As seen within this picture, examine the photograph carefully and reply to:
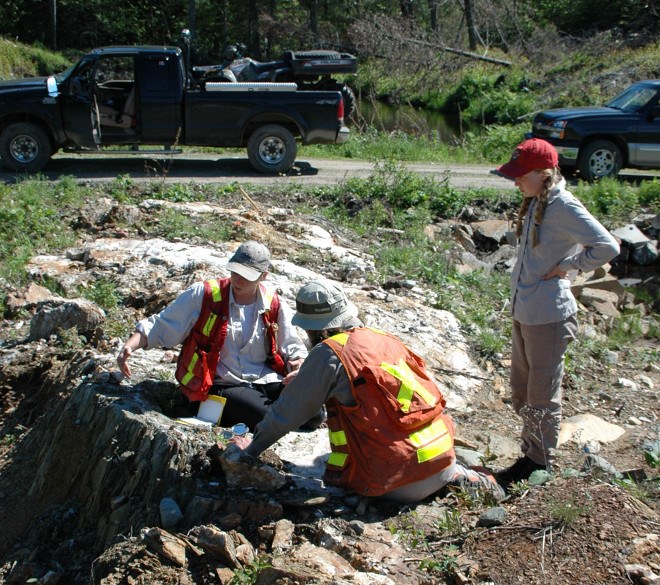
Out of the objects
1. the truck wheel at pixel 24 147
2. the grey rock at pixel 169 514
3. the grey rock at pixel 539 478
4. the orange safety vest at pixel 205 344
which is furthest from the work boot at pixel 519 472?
the truck wheel at pixel 24 147

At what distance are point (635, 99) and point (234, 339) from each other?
12.0 meters

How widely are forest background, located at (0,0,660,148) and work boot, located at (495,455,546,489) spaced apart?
16.1m

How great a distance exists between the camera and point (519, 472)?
15.7 ft

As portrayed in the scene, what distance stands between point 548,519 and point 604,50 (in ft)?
93.2

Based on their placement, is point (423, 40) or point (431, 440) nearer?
point (431, 440)

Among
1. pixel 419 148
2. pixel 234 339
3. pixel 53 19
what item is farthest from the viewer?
pixel 53 19

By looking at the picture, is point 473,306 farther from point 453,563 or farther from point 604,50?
point 604,50

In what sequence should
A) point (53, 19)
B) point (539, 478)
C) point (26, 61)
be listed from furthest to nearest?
point (53, 19)
point (26, 61)
point (539, 478)

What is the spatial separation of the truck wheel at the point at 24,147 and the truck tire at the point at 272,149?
123 inches

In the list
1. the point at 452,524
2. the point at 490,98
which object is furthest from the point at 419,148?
the point at 452,524

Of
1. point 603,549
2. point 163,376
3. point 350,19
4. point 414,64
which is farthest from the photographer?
point 350,19

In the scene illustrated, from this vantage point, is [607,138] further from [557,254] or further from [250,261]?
[250,261]

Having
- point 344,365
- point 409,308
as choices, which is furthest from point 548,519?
point 409,308

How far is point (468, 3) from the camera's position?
1401 inches
